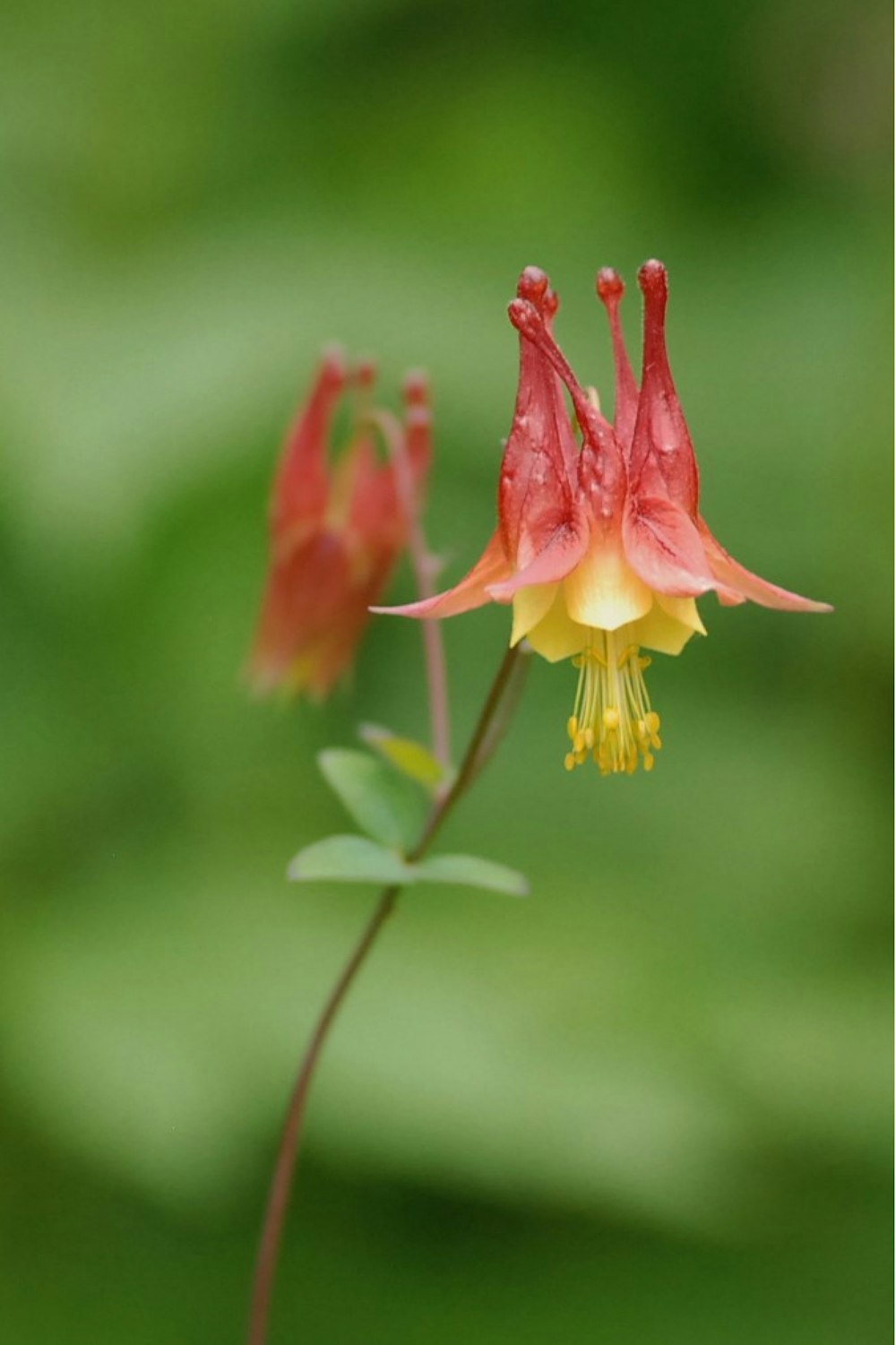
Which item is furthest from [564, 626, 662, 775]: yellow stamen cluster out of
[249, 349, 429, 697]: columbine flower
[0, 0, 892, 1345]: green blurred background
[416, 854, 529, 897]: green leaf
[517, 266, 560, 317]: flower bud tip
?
[0, 0, 892, 1345]: green blurred background

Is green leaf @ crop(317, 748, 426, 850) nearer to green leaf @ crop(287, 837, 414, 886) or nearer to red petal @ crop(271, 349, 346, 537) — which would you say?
green leaf @ crop(287, 837, 414, 886)

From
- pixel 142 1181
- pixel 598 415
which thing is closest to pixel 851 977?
pixel 142 1181

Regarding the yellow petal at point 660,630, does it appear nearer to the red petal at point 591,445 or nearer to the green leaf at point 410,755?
the red petal at point 591,445

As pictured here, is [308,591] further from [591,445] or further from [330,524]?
[591,445]

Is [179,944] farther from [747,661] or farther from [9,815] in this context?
[747,661]

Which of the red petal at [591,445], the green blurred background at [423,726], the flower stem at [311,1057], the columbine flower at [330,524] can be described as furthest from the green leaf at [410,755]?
the green blurred background at [423,726]
